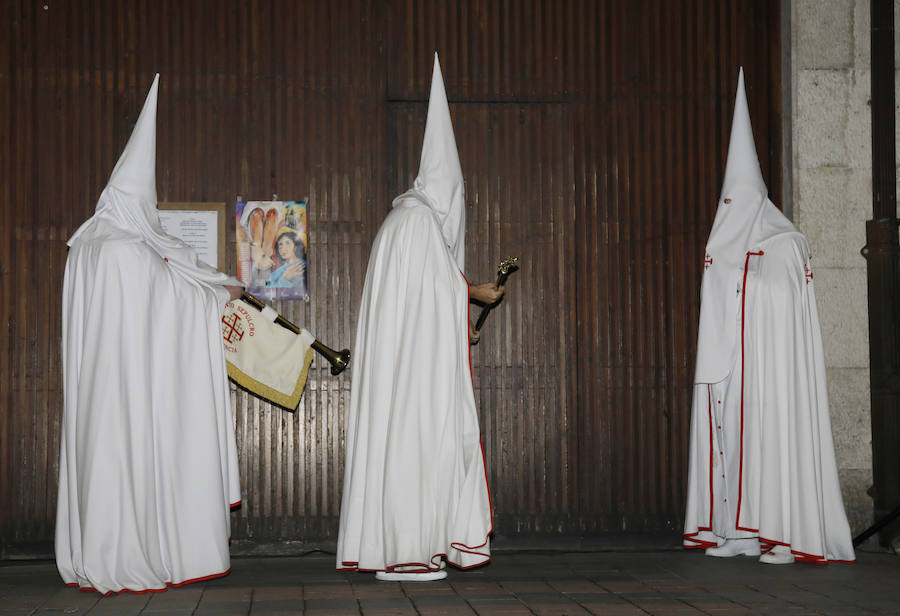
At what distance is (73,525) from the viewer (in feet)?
16.9

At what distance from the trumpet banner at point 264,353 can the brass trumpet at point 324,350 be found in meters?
0.04

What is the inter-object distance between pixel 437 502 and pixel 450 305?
40.7 inches

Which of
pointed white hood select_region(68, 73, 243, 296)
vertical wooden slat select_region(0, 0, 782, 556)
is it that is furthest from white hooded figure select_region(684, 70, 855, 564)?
pointed white hood select_region(68, 73, 243, 296)

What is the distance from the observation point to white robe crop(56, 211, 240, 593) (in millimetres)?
4980

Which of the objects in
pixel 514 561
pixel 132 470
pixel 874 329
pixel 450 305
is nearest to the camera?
pixel 132 470

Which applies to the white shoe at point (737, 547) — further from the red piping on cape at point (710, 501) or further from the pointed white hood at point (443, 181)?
the pointed white hood at point (443, 181)

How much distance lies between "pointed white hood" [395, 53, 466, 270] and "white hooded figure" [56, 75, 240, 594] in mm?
1378

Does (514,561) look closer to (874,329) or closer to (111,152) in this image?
(874,329)

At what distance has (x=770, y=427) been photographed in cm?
593

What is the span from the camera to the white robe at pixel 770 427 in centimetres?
582

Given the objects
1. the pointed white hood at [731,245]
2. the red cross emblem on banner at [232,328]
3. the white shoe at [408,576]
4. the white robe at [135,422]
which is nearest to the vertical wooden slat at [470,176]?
the red cross emblem on banner at [232,328]

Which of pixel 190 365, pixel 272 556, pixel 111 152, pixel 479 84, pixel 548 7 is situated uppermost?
pixel 548 7

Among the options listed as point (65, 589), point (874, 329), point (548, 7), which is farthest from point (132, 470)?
point (874, 329)

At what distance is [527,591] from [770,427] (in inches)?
74.0
